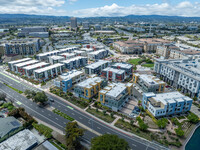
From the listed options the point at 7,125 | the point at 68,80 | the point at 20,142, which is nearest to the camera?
the point at 20,142

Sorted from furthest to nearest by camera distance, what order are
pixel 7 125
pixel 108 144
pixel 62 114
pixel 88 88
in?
pixel 88 88
pixel 62 114
pixel 7 125
pixel 108 144

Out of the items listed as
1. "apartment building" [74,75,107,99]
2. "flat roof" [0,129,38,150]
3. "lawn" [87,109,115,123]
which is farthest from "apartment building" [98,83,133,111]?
"flat roof" [0,129,38,150]

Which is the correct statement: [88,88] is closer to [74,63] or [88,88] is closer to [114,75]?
[114,75]

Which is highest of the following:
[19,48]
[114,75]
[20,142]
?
[19,48]

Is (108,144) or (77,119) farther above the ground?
(108,144)

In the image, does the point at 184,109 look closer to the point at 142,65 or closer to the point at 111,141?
the point at 111,141

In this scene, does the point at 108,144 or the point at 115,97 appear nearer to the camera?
the point at 108,144

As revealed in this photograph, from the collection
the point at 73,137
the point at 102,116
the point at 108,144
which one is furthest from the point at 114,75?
the point at 108,144

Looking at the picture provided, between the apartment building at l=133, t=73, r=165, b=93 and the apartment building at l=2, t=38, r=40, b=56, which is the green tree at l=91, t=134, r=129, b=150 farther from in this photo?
the apartment building at l=2, t=38, r=40, b=56

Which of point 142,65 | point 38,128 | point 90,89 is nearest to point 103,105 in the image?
point 90,89
